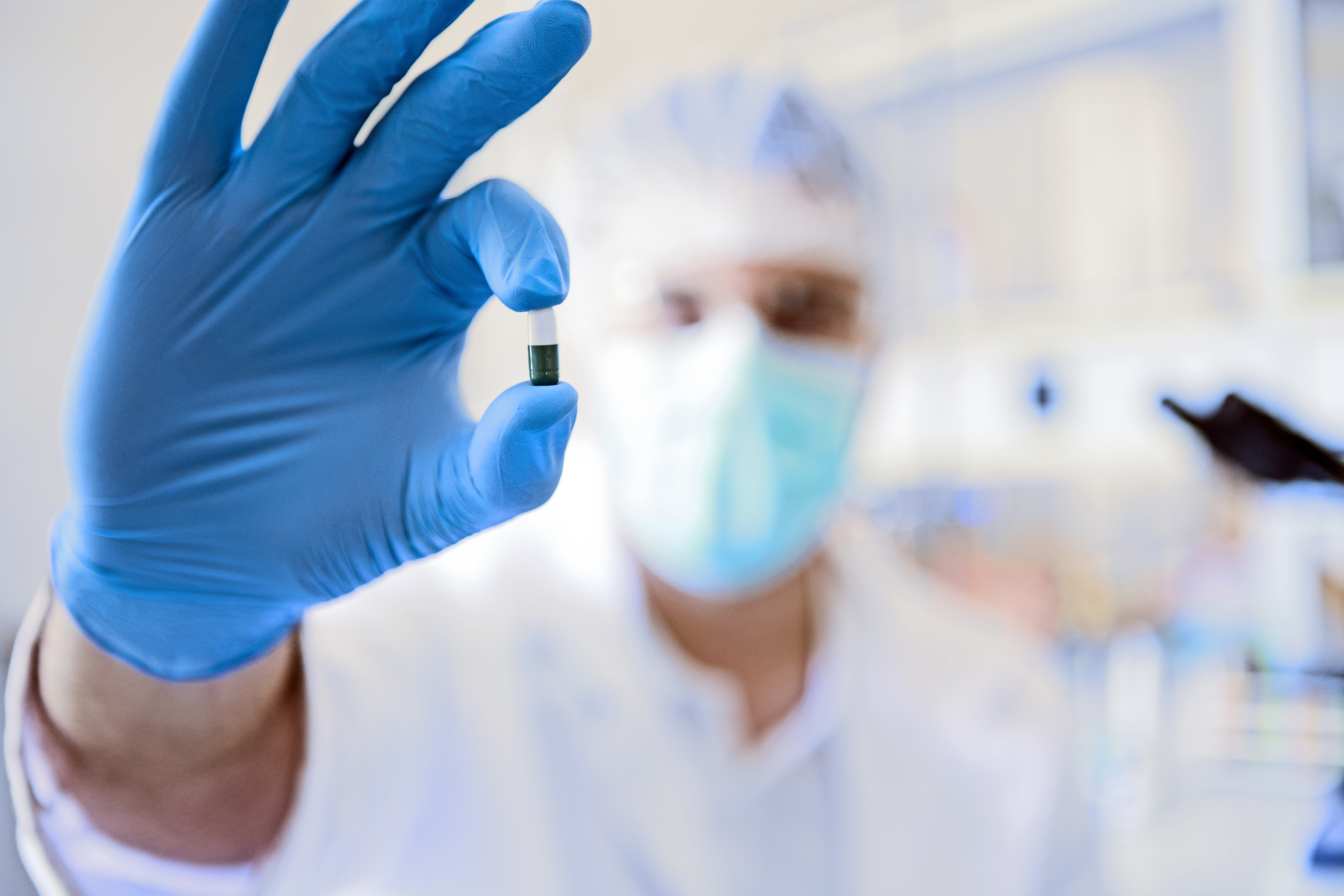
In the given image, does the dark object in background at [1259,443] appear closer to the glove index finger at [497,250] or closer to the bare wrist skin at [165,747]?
the glove index finger at [497,250]

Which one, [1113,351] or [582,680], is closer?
[582,680]

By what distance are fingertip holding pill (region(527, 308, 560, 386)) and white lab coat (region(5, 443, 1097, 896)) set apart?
46 centimetres

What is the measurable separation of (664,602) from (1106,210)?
1177 mm

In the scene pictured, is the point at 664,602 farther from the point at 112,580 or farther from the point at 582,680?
the point at 112,580

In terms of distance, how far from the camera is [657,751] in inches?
39.5

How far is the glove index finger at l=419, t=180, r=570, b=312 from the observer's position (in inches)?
15.2

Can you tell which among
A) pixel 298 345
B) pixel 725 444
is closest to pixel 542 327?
pixel 298 345

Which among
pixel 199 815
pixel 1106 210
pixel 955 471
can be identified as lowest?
pixel 199 815

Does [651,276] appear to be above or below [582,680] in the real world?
above

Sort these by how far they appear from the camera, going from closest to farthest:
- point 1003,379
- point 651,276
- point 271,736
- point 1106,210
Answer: point 271,736
point 651,276
point 1106,210
point 1003,379

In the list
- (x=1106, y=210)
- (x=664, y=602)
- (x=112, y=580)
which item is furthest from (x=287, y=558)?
(x=1106, y=210)

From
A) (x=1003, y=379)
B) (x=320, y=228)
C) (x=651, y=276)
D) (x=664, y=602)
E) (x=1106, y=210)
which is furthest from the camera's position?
(x=1003, y=379)

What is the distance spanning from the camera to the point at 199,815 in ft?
1.79

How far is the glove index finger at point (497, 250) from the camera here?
0.39 meters
